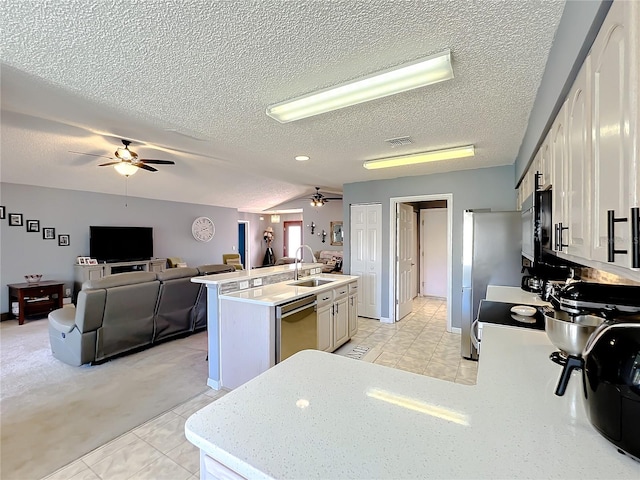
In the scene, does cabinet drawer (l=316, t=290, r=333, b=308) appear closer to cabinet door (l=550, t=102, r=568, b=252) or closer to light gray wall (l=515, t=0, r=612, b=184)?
cabinet door (l=550, t=102, r=568, b=252)

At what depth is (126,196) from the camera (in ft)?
22.5

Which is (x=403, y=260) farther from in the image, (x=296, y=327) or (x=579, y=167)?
(x=579, y=167)

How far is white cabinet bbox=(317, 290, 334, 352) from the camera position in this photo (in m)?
3.33

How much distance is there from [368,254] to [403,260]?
66 centimetres

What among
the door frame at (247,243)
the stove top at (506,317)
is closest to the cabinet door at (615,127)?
the stove top at (506,317)

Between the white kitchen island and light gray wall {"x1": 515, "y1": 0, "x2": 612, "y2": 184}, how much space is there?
123cm

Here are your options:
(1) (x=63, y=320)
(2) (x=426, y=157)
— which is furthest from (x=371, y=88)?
(1) (x=63, y=320)

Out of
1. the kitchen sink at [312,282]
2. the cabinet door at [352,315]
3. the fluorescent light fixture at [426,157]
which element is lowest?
the cabinet door at [352,315]

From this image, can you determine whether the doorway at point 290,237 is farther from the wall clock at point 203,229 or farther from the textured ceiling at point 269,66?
the textured ceiling at point 269,66

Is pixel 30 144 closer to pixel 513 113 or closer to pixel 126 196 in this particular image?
pixel 126 196

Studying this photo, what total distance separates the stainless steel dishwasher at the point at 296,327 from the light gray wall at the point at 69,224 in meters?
5.61

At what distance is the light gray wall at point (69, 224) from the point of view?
5.27m

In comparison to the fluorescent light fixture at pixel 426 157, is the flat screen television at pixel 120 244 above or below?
below

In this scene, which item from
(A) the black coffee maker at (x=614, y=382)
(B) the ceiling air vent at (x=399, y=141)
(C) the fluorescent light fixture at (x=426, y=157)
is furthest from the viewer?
(C) the fluorescent light fixture at (x=426, y=157)
